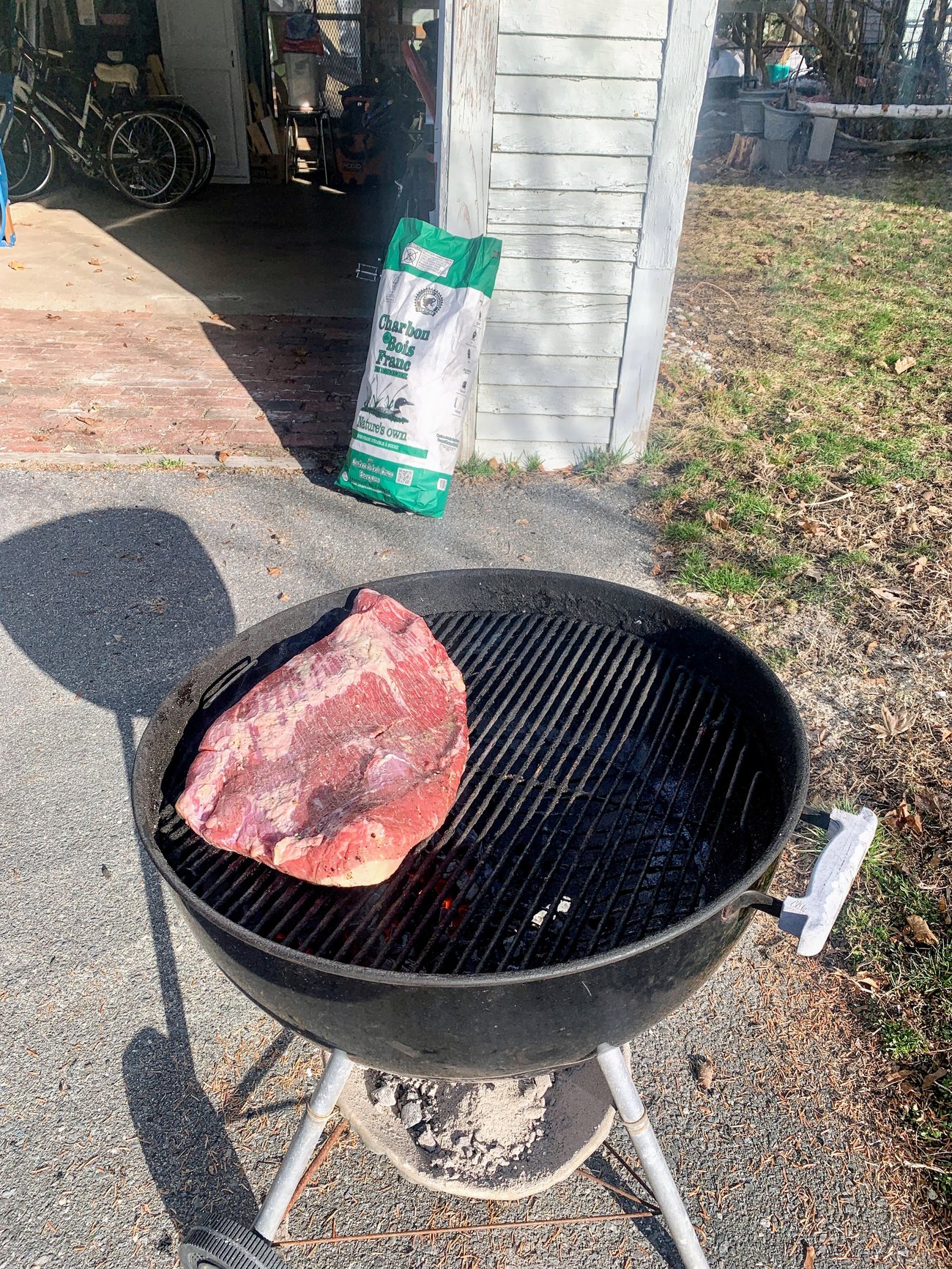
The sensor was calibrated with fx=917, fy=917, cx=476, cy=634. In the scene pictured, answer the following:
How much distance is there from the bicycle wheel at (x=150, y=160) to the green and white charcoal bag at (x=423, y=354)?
6.72 meters

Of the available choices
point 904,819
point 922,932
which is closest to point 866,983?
point 922,932

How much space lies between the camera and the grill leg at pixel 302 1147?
5.53ft

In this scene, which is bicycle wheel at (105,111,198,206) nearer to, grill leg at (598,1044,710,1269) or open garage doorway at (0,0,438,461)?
open garage doorway at (0,0,438,461)

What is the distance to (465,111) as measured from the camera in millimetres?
4152

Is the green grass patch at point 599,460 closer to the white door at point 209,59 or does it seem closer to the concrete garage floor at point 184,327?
the concrete garage floor at point 184,327

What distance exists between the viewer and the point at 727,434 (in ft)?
17.6

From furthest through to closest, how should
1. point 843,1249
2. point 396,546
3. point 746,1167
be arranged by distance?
point 396,546 < point 746,1167 < point 843,1249

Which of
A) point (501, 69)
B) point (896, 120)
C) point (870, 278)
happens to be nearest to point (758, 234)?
point (870, 278)

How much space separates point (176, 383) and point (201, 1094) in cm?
472

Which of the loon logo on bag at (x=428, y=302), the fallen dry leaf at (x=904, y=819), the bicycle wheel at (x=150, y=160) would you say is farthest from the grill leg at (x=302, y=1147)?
the bicycle wheel at (x=150, y=160)

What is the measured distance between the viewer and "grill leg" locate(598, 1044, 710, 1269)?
65.8 inches

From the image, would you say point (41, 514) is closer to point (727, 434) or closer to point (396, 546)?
point (396, 546)

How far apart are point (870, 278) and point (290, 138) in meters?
7.26

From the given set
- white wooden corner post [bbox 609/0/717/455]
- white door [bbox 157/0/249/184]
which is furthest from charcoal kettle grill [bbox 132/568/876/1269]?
white door [bbox 157/0/249/184]
